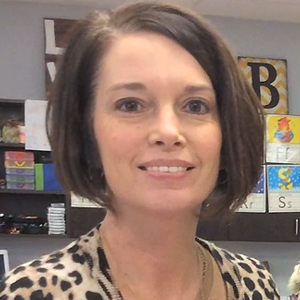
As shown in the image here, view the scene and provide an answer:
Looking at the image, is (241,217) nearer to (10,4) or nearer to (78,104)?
(10,4)

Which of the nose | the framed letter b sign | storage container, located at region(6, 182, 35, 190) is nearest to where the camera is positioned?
the nose

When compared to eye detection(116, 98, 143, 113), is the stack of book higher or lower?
lower

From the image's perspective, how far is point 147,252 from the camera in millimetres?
997

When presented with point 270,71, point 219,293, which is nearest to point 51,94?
point 219,293

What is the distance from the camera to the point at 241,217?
12.5 feet

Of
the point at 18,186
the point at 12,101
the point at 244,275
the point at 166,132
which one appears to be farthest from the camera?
the point at 12,101

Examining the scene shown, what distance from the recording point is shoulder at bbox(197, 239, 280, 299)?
1.10 meters

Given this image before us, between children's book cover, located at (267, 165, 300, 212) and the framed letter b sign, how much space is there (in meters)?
0.40

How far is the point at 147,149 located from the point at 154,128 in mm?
32

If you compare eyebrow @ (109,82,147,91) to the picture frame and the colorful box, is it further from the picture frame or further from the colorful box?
the picture frame

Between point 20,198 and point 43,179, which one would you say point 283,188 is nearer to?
point 43,179

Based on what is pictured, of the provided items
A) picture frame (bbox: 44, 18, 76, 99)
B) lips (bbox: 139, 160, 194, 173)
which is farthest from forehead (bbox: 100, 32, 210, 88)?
picture frame (bbox: 44, 18, 76, 99)

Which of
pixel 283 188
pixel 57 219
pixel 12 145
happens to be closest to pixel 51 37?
pixel 12 145

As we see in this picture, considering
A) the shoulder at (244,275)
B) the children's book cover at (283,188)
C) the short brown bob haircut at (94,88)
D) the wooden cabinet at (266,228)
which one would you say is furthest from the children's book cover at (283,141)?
the short brown bob haircut at (94,88)
